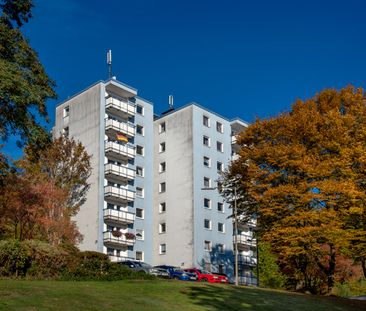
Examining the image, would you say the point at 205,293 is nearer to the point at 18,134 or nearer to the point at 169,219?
the point at 18,134

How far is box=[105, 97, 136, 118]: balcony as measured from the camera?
74.4 meters

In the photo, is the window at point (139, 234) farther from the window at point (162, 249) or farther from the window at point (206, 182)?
the window at point (206, 182)

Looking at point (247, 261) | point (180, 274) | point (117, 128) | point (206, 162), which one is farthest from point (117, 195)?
point (247, 261)

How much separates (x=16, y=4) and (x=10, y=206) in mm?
20210

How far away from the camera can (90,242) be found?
69.4 m

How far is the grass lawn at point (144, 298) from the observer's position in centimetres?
2175

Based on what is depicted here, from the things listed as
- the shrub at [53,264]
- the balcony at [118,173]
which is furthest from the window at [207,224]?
the shrub at [53,264]

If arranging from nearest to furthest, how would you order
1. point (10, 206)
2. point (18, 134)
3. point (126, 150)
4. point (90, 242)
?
point (18, 134) → point (10, 206) → point (90, 242) → point (126, 150)

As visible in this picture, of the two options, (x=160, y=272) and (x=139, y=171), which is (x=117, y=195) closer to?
(x=139, y=171)

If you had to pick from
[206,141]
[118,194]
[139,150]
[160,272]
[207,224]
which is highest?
[206,141]

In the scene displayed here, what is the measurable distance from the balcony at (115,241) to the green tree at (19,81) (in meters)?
40.1

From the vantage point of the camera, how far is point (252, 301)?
29.0 m

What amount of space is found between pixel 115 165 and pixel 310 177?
3430cm

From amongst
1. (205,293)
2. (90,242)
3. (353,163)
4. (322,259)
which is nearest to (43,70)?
(205,293)
